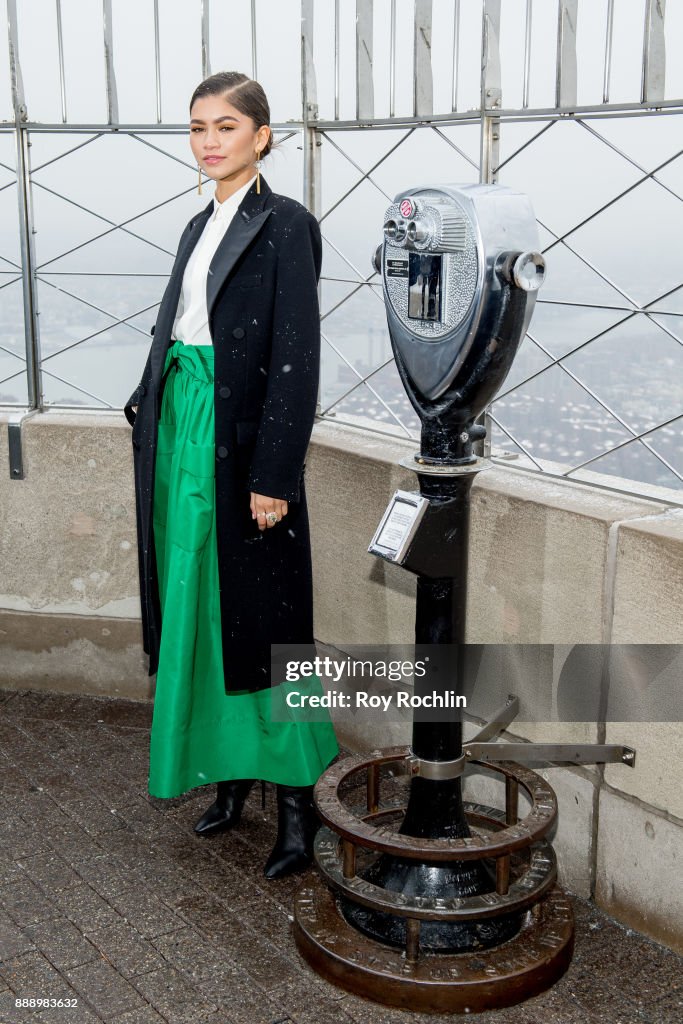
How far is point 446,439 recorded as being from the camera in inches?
88.8

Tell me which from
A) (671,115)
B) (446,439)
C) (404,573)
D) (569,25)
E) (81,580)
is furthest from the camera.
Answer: (81,580)

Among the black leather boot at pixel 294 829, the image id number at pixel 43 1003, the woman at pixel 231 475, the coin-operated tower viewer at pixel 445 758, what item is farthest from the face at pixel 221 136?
the image id number at pixel 43 1003

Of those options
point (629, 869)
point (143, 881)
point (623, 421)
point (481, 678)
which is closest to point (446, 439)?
point (623, 421)

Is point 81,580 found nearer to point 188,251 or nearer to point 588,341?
point 188,251

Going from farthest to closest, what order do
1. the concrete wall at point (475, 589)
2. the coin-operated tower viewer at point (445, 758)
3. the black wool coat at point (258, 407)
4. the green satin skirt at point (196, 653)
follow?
the green satin skirt at point (196, 653) < the black wool coat at point (258, 407) < the concrete wall at point (475, 589) < the coin-operated tower viewer at point (445, 758)

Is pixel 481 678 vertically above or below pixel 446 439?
below

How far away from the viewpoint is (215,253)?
2.70 m

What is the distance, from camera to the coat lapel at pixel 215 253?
104 inches

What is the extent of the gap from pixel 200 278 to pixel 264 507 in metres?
0.56

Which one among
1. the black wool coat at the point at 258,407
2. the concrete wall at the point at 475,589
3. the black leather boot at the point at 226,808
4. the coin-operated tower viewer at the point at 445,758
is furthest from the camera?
the black leather boot at the point at 226,808

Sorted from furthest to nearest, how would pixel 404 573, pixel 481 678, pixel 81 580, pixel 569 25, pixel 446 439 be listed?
pixel 81 580 < pixel 404 573 < pixel 481 678 < pixel 569 25 < pixel 446 439

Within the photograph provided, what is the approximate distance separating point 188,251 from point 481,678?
4.16 feet
